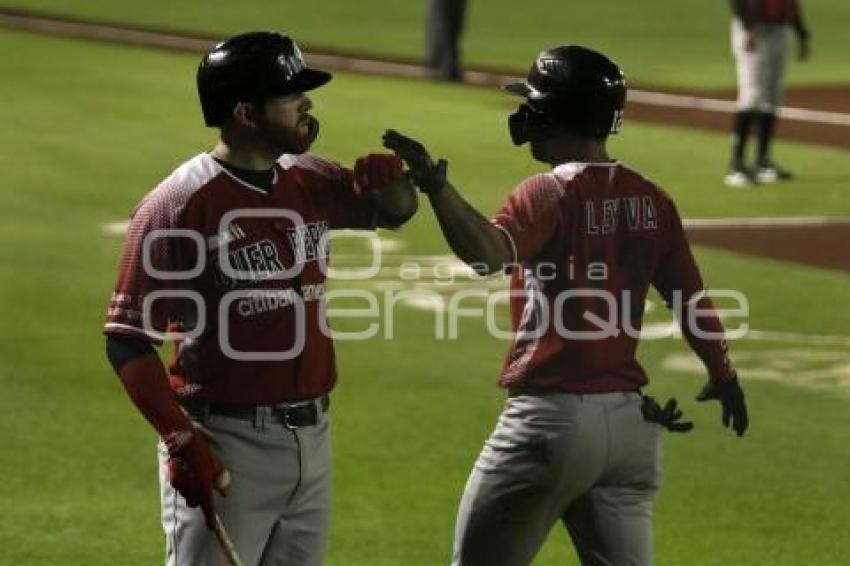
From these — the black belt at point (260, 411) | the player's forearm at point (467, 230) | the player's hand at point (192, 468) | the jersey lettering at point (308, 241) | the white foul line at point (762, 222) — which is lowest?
the white foul line at point (762, 222)

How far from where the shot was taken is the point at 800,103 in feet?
85.9

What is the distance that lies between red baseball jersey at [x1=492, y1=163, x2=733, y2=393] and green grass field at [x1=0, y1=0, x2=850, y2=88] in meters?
20.9

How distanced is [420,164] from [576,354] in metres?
0.80

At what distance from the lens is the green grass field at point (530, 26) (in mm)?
29750

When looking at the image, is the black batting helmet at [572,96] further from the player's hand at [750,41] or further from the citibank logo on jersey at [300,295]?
the player's hand at [750,41]

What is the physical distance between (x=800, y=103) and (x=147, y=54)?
8137 mm

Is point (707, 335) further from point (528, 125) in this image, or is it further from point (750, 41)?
point (750, 41)

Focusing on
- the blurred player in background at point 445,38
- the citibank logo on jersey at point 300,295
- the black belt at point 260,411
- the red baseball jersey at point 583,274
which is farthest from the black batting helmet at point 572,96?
the blurred player in background at point 445,38

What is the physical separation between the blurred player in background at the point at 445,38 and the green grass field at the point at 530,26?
63.2 inches

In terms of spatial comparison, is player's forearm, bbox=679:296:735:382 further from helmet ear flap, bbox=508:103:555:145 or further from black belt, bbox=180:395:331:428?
black belt, bbox=180:395:331:428

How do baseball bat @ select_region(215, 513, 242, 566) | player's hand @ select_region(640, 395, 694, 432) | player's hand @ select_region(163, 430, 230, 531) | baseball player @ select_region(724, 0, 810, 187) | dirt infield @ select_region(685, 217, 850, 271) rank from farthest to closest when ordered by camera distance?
baseball player @ select_region(724, 0, 810, 187) < dirt infield @ select_region(685, 217, 850, 271) < player's hand @ select_region(640, 395, 694, 432) < baseball bat @ select_region(215, 513, 242, 566) < player's hand @ select_region(163, 430, 230, 531)

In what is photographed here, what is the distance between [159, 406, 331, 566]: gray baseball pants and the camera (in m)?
6.53

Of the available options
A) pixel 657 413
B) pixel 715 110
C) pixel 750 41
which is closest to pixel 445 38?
pixel 715 110

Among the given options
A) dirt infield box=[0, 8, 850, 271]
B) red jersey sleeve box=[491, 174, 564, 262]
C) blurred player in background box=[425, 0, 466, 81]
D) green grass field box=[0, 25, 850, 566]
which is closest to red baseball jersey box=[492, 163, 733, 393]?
red jersey sleeve box=[491, 174, 564, 262]
